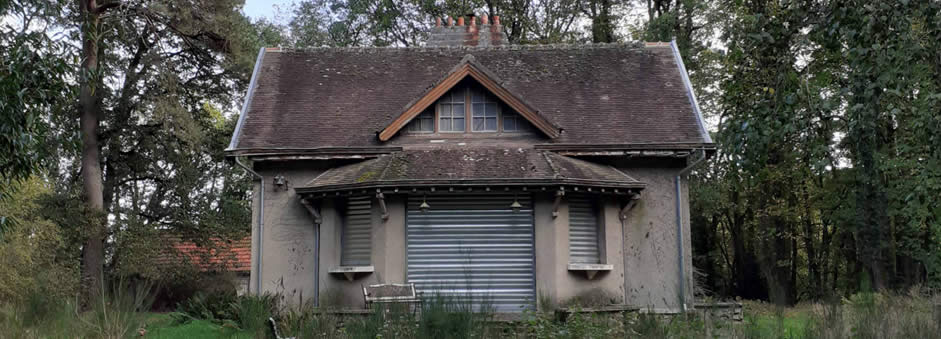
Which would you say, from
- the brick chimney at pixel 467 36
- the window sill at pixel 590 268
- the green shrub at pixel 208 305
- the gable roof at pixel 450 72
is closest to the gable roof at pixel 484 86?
the gable roof at pixel 450 72

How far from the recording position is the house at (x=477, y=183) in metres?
15.0

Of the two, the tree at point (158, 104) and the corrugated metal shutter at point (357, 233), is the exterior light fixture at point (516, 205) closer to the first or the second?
the corrugated metal shutter at point (357, 233)

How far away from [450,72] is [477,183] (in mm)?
2792

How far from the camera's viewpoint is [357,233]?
15.7 meters

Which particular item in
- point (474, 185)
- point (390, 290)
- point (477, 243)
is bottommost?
point (390, 290)

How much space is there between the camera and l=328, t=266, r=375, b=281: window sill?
1510 centimetres

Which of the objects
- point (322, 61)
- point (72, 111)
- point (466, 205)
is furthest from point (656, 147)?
point (72, 111)

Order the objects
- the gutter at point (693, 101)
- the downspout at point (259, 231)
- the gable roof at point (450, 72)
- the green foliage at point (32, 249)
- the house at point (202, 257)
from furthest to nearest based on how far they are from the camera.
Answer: the house at point (202, 257), the green foliage at point (32, 249), the gable roof at point (450, 72), the gutter at point (693, 101), the downspout at point (259, 231)

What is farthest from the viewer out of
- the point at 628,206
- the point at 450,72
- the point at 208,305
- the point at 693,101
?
the point at 693,101

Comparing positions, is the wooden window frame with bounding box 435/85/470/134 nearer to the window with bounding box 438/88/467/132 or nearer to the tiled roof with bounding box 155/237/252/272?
the window with bounding box 438/88/467/132

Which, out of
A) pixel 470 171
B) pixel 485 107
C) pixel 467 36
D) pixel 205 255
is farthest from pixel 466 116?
pixel 205 255

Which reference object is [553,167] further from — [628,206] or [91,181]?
[91,181]

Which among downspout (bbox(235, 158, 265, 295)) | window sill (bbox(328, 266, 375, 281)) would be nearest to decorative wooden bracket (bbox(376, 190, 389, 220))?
window sill (bbox(328, 266, 375, 281))

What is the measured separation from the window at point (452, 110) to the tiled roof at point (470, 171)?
32.3 inches
